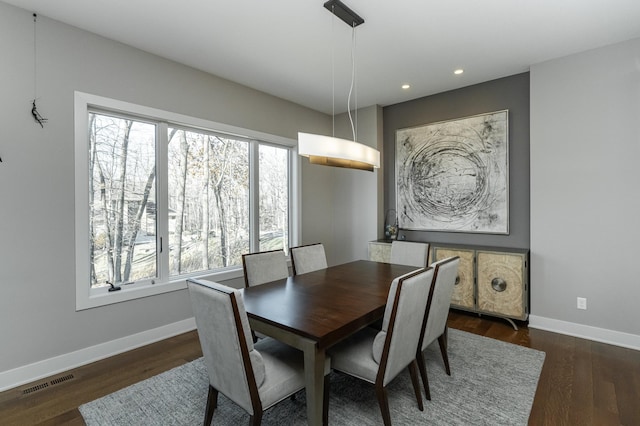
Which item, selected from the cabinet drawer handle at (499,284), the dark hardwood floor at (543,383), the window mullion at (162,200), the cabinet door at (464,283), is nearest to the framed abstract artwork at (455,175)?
the cabinet door at (464,283)

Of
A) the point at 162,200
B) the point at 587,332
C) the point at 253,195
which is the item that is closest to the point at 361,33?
the point at 253,195

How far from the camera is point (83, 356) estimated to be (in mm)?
2623

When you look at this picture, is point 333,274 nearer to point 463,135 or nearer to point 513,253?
point 513,253

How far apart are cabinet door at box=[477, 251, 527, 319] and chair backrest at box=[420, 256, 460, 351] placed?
1.48 metres

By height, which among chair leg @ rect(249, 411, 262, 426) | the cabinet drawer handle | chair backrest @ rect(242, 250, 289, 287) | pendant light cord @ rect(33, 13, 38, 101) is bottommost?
chair leg @ rect(249, 411, 262, 426)

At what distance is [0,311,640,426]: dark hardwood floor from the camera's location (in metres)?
1.97

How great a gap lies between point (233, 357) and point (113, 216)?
86.8 inches

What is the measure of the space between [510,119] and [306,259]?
2.97m

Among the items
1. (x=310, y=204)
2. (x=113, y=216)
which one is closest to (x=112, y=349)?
(x=113, y=216)

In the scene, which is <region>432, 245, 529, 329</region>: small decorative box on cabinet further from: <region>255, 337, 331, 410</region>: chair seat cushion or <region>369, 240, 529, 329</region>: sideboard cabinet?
<region>255, 337, 331, 410</region>: chair seat cushion

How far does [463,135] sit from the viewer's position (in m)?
4.01

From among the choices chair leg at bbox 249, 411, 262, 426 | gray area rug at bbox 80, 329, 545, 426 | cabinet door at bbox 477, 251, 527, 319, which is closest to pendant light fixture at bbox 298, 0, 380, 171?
chair leg at bbox 249, 411, 262, 426

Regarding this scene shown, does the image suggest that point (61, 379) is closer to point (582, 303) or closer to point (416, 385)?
point (416, 385)

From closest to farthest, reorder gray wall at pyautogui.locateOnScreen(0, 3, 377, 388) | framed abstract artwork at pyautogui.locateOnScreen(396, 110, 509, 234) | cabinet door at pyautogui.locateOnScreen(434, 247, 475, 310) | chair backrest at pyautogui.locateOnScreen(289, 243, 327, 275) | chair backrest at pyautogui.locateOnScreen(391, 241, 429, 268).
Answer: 1. gray wall at pyautogui.locateOnScreen(0, 3, 377, 388)
2. chair backrest at pyautogui.locateOnScreen(289, 243, 327, 275)
3. chair backrest at pyautogui.locateOnScreen(391, 241, 429, 268)
4. cabinet door at pyautogui.locateOnScreen(434, 247, 475, 310)
5. framed abstract artwork at pyautogui.locateOnScreen(396, 110, 509, 234)
